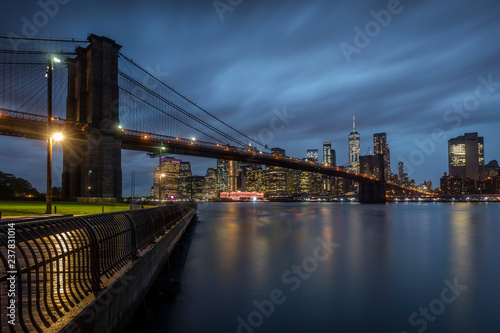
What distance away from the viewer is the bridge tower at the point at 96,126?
40.8 metres

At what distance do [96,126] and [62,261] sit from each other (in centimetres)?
4110

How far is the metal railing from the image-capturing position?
361 centimetres

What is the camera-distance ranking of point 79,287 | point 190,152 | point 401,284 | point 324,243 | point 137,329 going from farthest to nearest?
point 190,152 → point 324,243 → point 401,284 → point 137,329 → point 79,287

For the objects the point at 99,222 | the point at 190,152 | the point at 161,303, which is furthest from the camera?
the point at 190,152

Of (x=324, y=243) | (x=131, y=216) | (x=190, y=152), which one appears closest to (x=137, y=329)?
(x=131, y=216)

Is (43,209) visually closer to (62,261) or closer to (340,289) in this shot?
(340,289)

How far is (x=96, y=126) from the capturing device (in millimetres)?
42031

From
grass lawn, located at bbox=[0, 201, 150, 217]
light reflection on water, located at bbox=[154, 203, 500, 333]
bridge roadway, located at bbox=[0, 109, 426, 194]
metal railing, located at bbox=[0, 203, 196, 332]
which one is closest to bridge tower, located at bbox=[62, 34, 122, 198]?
bridge roadway, located at bbox=[0, 109, 426, 194]

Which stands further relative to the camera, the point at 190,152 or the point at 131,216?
the point at 190,152

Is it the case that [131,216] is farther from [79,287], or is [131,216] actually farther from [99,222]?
[79,287]

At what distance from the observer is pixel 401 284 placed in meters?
12.4

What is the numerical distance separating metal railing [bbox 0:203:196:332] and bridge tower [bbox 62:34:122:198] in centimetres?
3381

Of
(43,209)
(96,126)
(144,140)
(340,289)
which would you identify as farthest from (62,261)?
(144,140)

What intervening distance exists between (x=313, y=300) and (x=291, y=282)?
7.10 feet
